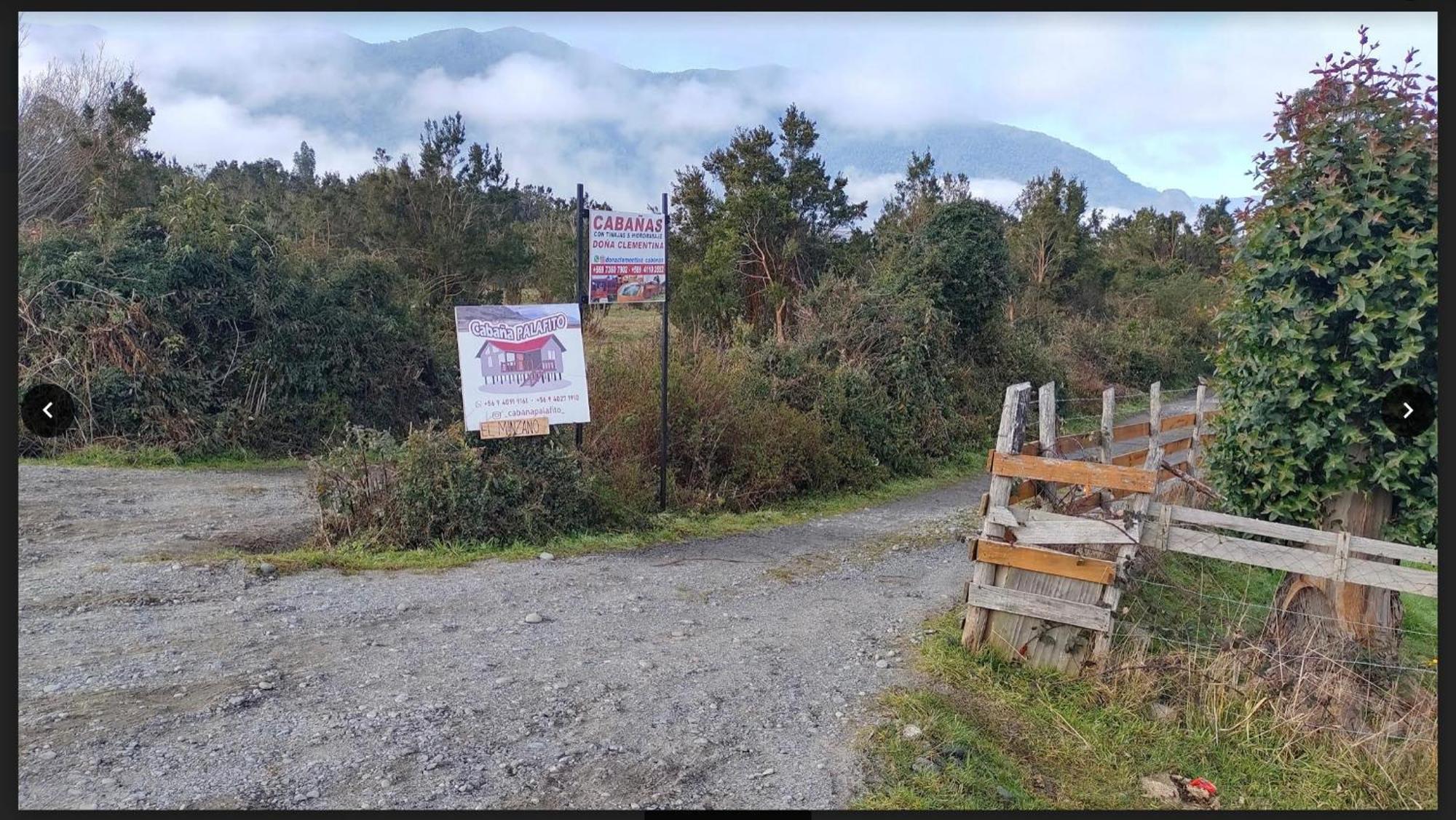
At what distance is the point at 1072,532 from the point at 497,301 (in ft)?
52.1

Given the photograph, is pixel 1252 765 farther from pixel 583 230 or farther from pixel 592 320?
pixel 592 320

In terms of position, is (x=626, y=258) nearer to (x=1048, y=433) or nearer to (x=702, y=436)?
(x=702, y=436)

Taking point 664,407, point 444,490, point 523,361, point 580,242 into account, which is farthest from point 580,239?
point 444,490

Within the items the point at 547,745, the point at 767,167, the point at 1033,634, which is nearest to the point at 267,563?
the point at 547,745

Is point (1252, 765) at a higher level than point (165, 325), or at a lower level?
lower

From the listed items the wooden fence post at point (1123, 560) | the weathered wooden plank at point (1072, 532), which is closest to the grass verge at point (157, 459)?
the weathered wooden plank at point (1072, 532)

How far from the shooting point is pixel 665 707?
4.44 m

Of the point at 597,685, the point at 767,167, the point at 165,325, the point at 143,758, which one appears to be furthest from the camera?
Answer: the point at 767,167

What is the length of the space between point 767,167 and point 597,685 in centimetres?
1775

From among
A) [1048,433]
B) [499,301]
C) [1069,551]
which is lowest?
[1069,551]

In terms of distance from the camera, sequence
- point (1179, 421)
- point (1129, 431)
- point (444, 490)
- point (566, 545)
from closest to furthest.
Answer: point (444, 490) → point (566, 545) → point (1129, 431) → point (1179, 421)

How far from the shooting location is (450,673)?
4793mm

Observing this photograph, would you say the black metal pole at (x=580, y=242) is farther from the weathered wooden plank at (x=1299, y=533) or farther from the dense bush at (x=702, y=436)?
the weathered wooden plank at (x=1299, y=533)

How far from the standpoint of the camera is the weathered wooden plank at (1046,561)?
16.7ft
